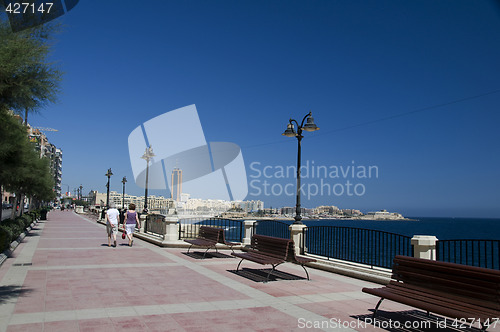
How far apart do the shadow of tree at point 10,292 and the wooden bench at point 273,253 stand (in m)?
4.62

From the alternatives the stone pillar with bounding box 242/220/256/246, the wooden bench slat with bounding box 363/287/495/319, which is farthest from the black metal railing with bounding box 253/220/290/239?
the wooden bench slat with bounding box 363/287/495/319

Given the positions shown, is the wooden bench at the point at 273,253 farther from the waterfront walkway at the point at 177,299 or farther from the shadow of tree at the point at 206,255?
the shadow of tree at the point at 206,255

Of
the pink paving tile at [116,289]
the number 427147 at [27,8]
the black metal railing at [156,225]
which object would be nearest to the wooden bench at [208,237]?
the pink paving tile at [116,289]

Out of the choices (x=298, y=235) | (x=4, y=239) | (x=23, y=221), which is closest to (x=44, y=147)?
(x=23, y=221)

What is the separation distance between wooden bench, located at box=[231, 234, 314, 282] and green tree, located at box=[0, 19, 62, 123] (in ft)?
18.0

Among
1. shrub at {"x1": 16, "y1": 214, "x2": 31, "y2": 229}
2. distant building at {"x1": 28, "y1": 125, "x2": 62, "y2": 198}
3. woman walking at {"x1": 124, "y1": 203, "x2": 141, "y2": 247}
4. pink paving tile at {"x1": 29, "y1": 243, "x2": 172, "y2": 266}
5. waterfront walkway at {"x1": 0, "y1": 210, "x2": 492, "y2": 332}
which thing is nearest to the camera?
waterfront walkway at {"x1": 0, "y1": 210, "x2": 492, "y2": 332}

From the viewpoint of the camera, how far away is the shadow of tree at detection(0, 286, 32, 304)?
6.87 metres

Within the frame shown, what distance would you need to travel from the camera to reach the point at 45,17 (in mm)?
7277

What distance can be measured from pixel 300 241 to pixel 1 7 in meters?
9.38

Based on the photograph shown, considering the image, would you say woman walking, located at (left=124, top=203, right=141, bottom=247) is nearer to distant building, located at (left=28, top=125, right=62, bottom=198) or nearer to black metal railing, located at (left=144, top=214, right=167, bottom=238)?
black metal railing, located at (left=144, top=214, right=167, bottom=238)

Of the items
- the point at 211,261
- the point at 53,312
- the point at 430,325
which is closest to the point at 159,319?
the point at 53,312

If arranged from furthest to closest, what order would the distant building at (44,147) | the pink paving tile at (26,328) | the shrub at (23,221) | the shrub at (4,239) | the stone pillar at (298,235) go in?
the distant building at (44,147) → the shrub at (23,221) → the stone pillar at (298,235) → the shrub at (4,239) → the pink paving tile at (26,328)

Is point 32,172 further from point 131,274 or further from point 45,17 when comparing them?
point 45,17

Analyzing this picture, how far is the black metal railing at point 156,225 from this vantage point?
61.0ft
